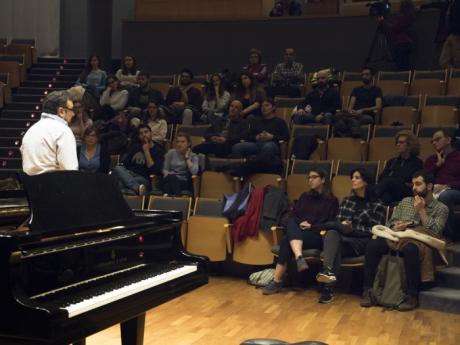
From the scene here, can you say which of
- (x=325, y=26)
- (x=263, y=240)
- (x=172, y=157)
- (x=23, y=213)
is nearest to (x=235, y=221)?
(x=263, y=240)

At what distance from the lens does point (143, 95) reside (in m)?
Answer: 9.07

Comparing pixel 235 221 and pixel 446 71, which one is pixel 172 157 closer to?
pixel 235 221

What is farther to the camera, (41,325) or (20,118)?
(20,118)

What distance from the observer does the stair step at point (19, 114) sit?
10336 mm

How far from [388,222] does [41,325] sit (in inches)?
154

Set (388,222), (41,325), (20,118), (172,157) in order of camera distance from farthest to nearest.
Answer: (20,118)
(172,157)
(388,222)
(41,325)

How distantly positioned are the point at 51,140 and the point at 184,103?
4755mm

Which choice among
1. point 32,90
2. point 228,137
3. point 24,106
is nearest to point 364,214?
point 228,137

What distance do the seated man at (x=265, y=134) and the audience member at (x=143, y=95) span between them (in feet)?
5.58

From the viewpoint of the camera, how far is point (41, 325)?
7.80 ft

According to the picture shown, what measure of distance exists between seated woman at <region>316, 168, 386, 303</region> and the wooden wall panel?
5.88 meters

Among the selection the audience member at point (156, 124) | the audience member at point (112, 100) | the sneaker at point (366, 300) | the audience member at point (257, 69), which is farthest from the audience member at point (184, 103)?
the sneaker at point (366, 300)

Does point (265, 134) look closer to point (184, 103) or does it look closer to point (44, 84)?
point (184, 103)

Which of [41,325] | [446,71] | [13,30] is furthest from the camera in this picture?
[13,30]
